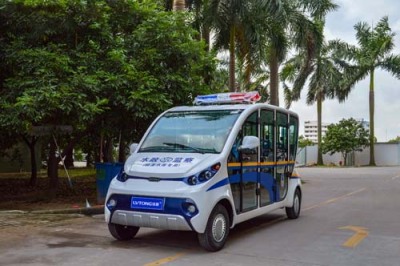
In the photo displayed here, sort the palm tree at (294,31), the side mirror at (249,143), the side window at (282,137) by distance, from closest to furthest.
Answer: the side mirror at (249,143)
the side window at (282,137)
the palm tree at (294,31)

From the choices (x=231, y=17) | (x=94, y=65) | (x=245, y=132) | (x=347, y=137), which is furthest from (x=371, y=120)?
(x=245, y=132)

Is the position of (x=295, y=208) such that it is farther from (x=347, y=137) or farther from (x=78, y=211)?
(x=347, y=137)

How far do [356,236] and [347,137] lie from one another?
3799 centimetres

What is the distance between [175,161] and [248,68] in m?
14.3

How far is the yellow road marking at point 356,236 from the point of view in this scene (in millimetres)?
7857

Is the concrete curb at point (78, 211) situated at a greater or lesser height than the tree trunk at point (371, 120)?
lesser

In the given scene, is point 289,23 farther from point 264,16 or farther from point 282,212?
point 282,212

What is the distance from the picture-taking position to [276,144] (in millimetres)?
9633

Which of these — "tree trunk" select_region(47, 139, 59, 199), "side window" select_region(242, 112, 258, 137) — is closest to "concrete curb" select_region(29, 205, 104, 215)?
"tree trunk" select_region(47, 139, 59, 199)

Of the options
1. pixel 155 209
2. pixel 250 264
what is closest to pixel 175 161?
pixel 155 209

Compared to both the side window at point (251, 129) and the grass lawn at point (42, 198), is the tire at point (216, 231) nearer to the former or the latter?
the side window at point (251, 129)

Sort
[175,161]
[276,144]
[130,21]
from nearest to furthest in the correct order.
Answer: [175,161] < [276,144] < [130,21]

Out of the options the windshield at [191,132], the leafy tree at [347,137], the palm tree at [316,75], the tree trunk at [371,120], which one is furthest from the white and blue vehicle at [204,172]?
the leafy tree at [347,137]

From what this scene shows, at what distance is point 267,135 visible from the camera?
9.17m
